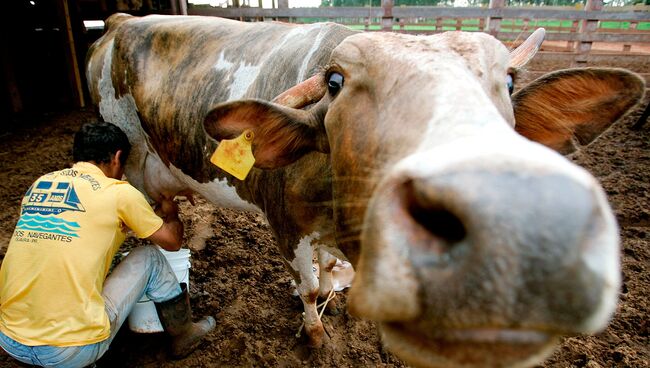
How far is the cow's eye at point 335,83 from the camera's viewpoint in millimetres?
1630

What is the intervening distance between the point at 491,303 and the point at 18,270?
7.97 feet

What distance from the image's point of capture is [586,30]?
9.12 m

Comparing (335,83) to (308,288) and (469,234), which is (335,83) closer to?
(469,234)

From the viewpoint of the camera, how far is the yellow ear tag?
1.94 m

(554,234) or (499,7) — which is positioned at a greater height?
(499,7)

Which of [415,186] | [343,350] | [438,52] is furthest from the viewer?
[343,350]

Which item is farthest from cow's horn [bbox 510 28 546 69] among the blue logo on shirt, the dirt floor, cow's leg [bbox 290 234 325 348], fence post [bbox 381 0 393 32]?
fence post [bbox 381 0 393 32]

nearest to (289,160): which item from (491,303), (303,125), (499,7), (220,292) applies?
(303,125)

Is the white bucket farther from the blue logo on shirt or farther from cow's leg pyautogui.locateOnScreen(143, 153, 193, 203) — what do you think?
cow's leg pyautogui.locateOnScreen(143, 153, 193, 203)

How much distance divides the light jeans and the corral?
0.52m

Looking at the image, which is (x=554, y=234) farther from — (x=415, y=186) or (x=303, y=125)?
(x=303, y=125)

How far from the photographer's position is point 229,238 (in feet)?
13.8

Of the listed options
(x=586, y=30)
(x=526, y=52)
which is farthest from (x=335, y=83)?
(x=586, y=30)

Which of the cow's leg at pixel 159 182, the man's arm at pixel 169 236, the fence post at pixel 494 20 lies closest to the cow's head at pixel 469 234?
the man's arm at pixel 169 236
